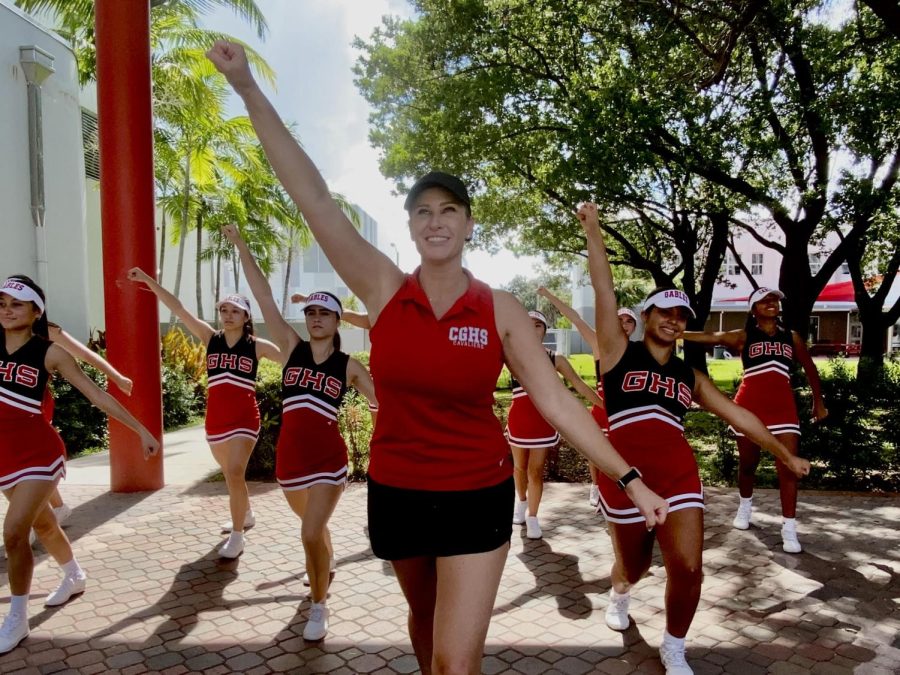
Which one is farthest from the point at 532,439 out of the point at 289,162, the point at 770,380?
the point at 289,162

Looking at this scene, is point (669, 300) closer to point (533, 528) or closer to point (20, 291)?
point (533, 528)

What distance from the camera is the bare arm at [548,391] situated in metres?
2.40

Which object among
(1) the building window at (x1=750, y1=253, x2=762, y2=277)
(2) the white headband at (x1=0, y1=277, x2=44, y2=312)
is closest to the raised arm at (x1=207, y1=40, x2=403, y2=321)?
(2) the white headband at (x1=0, y1=277, x2=44, y2=312)

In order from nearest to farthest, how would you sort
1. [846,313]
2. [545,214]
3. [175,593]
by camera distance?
[175,593] → [545,214] → [846,313]

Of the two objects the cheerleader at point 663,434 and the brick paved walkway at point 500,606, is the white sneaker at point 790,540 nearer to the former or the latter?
the brick paved walkway at point 500,606

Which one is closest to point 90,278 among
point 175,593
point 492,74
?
point 492,74

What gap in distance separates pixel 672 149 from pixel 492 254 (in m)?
11.4

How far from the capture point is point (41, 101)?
12664 mm

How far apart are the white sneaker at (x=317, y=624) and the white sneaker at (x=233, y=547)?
168 centimetres

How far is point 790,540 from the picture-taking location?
18.9 feet

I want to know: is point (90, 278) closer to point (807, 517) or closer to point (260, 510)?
point (260, 510)

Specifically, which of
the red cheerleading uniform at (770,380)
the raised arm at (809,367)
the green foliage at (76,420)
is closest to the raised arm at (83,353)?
the red cheerleading uniform at (770,380)

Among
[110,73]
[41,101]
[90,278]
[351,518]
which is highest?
[41,101]

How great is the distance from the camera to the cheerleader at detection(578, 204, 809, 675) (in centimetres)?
352
